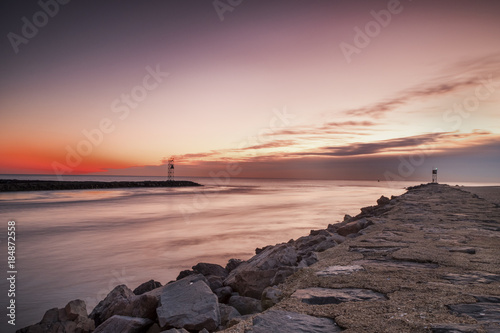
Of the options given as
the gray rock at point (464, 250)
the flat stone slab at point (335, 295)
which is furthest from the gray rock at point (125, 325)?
the gray rock at point (464, 250)

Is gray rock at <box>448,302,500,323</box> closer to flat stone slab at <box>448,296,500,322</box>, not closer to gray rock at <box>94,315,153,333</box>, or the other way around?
flat stone slab at <box>448,296,500,322</box>

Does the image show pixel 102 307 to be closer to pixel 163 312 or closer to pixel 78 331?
pixel 78 331

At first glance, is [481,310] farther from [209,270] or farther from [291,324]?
[209,270]

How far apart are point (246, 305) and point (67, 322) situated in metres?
2.20

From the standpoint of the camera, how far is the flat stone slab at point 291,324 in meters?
2.06

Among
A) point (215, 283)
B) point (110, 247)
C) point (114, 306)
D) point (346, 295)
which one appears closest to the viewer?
point (346, 295)

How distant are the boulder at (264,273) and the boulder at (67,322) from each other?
6.32ft

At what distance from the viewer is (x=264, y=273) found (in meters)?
4.30

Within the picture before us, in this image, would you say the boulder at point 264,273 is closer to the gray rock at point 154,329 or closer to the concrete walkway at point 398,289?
the concrete walkway at point 398,289

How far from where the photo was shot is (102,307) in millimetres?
4367

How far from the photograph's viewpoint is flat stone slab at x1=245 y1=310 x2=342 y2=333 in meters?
2.06

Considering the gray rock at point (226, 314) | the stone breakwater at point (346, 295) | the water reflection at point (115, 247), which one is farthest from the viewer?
the water reflection at point (115, 247)

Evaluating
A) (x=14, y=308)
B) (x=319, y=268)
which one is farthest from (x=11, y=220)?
(x=319, y=268)

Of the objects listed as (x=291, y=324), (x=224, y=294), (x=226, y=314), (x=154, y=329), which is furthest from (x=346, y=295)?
(x=224, y=294)
